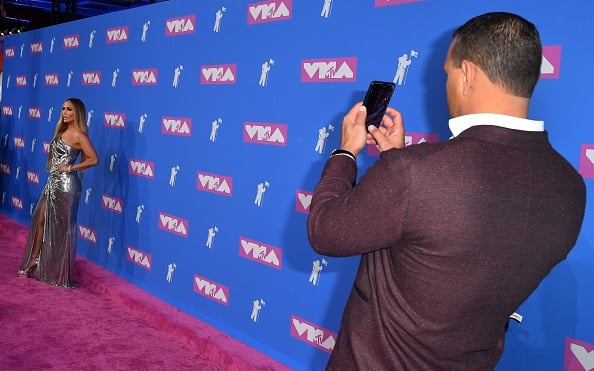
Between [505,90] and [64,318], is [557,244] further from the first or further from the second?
[64,318]

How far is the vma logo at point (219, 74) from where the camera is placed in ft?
11.2

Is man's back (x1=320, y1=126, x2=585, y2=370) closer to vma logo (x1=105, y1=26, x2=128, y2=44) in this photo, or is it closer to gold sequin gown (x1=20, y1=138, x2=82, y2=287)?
gold sequin gown (x1=20, y1=138, x2=82, y2=287)

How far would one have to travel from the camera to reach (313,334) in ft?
9.45

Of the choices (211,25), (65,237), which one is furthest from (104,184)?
(211,25)

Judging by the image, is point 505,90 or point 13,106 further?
point 13,106

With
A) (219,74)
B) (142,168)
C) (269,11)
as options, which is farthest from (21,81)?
(269,11)

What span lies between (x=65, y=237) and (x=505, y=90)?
4.02 metres

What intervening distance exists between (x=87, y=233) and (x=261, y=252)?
2.48 metres

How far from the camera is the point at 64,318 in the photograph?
147 inches

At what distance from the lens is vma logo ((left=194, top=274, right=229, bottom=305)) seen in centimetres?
350

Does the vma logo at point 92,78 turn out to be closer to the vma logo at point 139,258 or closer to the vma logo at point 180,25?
the vma logo at point 180,25

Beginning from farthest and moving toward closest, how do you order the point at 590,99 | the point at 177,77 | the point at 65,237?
the point at 65,237
the point at 177,77
the point at 590,99

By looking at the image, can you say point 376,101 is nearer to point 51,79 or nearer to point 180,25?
point 180,25

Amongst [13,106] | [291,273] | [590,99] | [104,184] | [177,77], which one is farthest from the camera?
[13,106]
